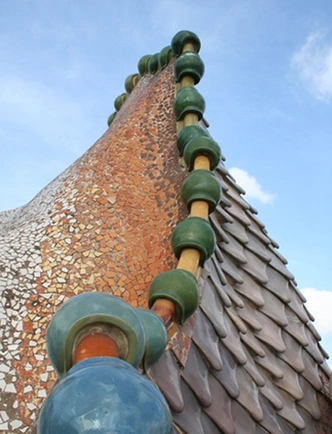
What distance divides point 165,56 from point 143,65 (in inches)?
12.7

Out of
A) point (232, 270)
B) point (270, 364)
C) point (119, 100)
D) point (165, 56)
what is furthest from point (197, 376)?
point (119, 100)

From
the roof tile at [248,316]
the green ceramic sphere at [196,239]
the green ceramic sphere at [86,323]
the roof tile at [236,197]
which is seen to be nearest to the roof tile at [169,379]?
the green ceramic sphere at [196,239]

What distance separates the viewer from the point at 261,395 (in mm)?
2039

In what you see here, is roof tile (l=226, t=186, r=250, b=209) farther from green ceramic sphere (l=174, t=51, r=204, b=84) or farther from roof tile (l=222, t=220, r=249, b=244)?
green ceramic sphere (l=174, t=51, r=204, b=84)

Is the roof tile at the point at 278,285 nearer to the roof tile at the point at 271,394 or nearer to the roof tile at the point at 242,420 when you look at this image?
the roof tile at the point at 271,394

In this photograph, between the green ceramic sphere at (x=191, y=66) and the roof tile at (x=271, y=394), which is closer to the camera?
the roof tile at (x=271, y=394)

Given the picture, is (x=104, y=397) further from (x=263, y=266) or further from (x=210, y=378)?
(x=263, y=266)

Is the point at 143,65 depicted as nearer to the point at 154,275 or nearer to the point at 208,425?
the point at 154,275

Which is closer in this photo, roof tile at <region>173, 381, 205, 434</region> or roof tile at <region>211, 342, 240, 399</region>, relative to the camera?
roof tile at <region>173, 381, 205, 434</region>

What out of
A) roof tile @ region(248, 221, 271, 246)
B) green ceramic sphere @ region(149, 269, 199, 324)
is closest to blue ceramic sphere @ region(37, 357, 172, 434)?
green ceramic sphere @ region(149, 269, 199, 324)

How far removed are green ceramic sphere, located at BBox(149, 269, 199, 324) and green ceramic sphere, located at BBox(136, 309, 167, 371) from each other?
20cm

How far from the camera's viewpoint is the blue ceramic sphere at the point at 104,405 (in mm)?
851

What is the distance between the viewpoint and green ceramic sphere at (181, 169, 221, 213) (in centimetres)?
203

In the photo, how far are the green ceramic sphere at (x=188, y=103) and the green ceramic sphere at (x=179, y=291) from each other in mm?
1058
